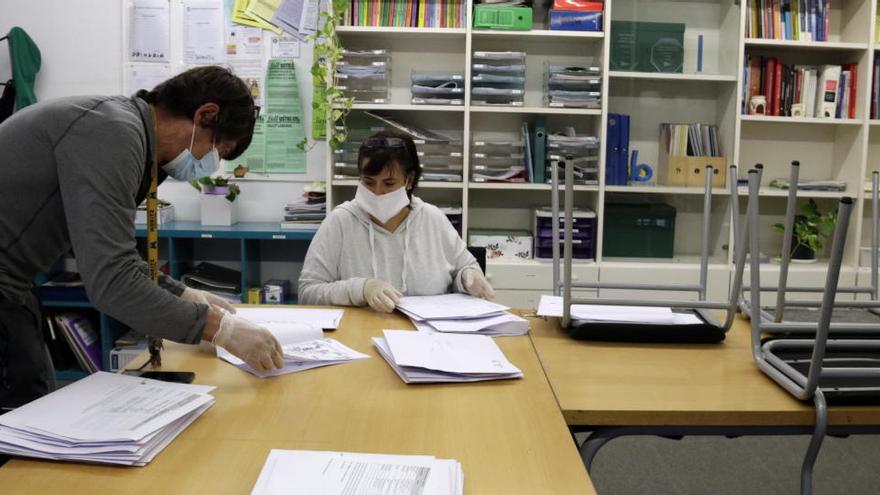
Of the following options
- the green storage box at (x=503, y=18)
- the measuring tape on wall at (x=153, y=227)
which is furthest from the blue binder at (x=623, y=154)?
the measuring tape on wall at (x=153, y=227)

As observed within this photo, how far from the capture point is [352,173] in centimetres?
359

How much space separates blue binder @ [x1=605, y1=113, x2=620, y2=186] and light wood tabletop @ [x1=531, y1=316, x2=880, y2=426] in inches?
75.2

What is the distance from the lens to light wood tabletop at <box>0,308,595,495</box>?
1.04 m

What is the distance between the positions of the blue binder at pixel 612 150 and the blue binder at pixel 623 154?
0.01 m

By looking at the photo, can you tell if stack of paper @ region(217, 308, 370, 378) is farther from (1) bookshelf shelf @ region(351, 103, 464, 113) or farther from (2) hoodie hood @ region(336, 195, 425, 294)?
(1) bookshelf shelf @ region(351, 103, 464, 113)

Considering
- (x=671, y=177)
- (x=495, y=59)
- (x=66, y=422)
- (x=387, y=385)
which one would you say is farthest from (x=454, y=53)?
(x=66, y=422)

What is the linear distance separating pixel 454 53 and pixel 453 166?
24.4 inches

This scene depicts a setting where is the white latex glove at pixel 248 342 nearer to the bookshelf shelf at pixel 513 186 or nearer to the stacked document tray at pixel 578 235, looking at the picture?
the bookshelf shelf at pixel 513 186

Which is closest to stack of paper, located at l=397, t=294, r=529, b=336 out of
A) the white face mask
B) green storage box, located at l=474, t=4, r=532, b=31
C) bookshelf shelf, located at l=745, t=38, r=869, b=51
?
the white face mask

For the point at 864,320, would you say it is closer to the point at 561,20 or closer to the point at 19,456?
the point at 19,456

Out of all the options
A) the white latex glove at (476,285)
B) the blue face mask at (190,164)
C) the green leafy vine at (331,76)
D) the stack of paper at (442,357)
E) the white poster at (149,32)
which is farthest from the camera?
the white poster at (149,32)

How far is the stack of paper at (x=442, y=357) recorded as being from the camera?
1.46m

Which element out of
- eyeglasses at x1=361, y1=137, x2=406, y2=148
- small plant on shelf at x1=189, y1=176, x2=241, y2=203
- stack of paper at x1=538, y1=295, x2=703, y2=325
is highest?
eyeglasses at x1=361, y1=137, x2=406, y2=148

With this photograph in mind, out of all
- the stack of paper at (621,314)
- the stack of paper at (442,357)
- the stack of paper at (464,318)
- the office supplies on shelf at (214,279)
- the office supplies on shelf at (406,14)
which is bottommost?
the office supplies on shelf at (214,279)
